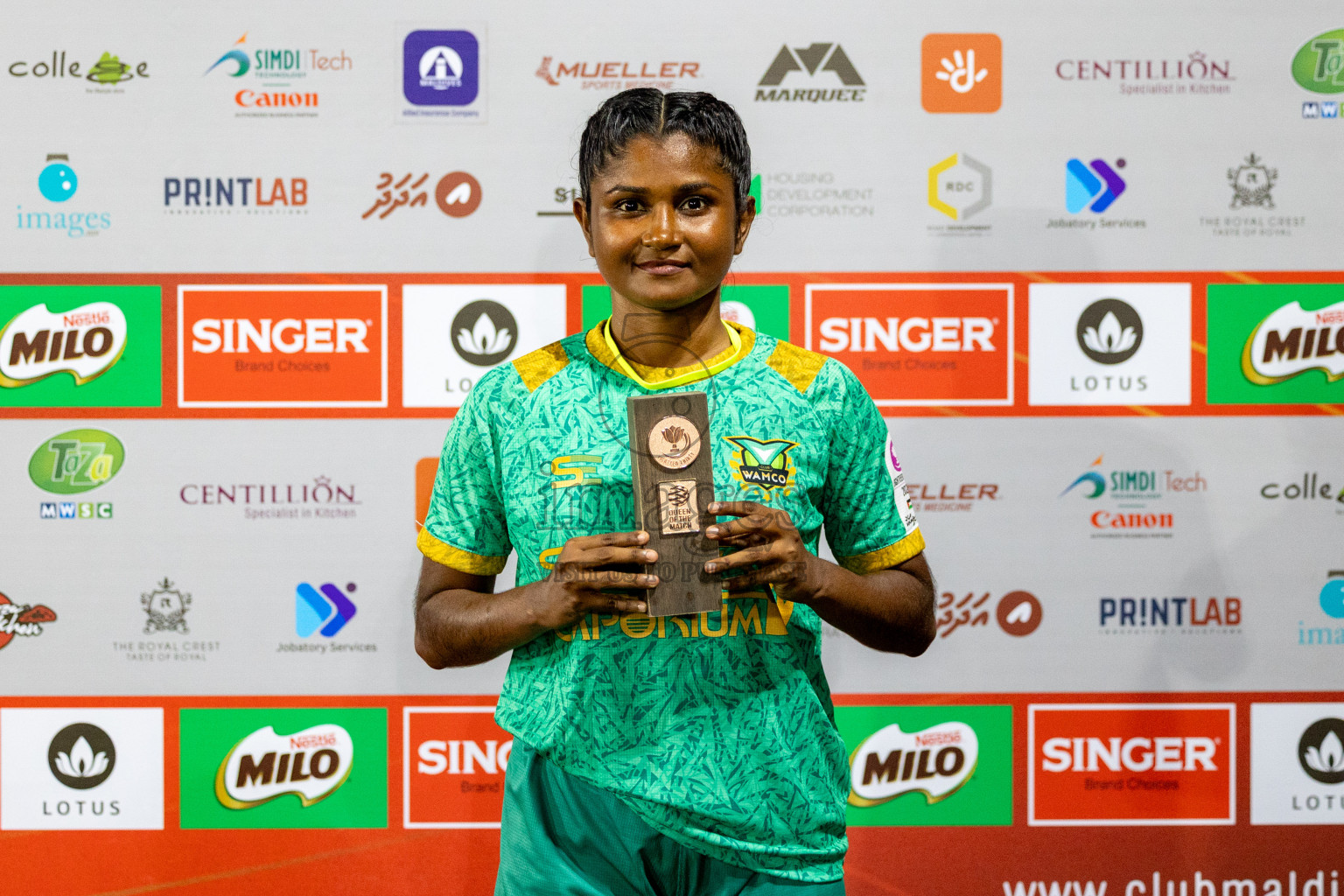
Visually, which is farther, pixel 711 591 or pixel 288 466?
pixel 288 466

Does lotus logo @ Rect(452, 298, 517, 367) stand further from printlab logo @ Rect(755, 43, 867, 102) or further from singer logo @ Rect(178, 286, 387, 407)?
printlab logo @ Rect(755, 43, 867, 102)

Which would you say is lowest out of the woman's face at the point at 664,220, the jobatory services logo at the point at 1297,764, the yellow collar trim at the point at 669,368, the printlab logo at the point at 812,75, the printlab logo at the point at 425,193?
the jobatory services logo at the point at 1297,764

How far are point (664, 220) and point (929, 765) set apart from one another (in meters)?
1.58

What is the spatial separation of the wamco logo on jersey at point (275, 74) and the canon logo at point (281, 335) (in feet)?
1.37

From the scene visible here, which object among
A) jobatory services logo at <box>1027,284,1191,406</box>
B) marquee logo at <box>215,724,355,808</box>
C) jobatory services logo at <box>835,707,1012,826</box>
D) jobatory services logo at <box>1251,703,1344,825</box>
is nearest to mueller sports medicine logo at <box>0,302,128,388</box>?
marquee logo at <box>215,724,355,808</box>

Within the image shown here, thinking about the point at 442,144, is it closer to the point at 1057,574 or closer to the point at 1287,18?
the point at 1057,574

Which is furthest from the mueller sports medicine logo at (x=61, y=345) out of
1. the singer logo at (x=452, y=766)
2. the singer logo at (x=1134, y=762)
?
the singer logo at (x=1134, y=762)

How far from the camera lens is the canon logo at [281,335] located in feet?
6.75

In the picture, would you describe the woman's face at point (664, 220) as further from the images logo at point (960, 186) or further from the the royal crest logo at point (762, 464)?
the images logo at point (960, 186)

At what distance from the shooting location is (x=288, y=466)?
6.77 feet

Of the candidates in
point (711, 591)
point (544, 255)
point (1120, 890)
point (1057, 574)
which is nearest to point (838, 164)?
point (544, 255)

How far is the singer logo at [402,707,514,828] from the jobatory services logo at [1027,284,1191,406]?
133 centimetres

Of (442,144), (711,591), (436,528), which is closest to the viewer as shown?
(711,591)

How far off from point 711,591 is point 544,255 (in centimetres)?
137
